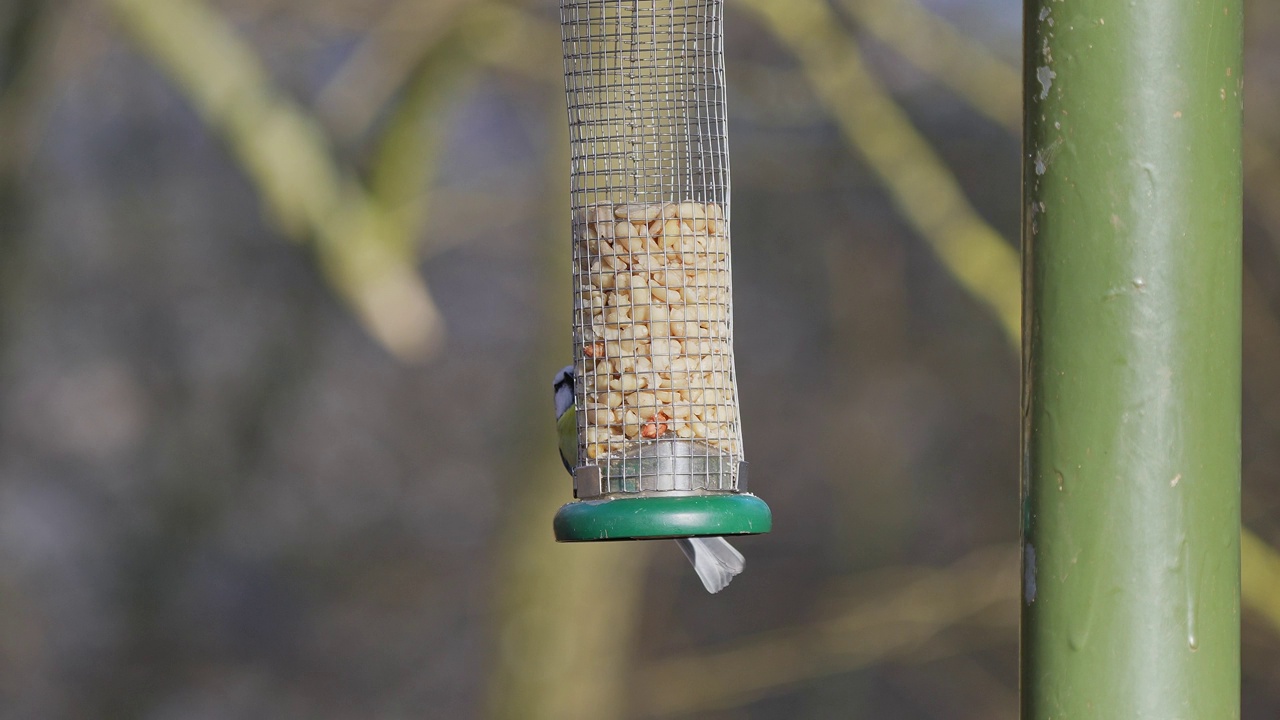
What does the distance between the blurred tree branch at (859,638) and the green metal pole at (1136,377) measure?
5864 millimetres

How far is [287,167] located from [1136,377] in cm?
387

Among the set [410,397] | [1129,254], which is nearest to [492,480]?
[410,397]

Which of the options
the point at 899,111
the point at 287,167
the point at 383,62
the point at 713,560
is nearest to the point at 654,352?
the point at 713,560

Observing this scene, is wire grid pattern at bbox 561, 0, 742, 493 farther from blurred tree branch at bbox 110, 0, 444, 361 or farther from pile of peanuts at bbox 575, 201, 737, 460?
blurred tree branch at bbox 110, 0, 444, 361

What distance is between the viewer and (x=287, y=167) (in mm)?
4793

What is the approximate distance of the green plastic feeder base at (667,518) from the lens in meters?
1.86

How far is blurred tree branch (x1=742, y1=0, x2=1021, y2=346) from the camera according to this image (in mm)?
5102

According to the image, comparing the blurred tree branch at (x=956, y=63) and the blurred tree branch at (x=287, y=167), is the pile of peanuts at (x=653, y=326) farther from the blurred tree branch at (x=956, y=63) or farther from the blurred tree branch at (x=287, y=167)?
the blurred tree branch at (x=956, y=63)

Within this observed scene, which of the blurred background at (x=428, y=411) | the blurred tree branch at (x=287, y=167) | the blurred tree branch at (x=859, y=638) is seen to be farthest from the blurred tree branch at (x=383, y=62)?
the blurred tree branch at (x=859, y=638)

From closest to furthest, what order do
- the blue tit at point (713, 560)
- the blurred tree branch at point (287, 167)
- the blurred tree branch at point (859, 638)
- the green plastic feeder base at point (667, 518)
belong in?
the green plastic feeder base at point (667, 518) < the blue tit at point (713, 560) < the blurred tree branch at point (287, 167) < the blurred tree branch at point (859, 638)

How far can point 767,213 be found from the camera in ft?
29.2

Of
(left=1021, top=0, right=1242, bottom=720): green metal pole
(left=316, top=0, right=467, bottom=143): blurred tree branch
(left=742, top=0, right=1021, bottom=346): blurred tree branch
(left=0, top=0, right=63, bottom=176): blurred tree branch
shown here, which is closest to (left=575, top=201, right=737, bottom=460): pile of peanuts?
(left=1021, top=0, right=1242, bottom=720): green metal pole

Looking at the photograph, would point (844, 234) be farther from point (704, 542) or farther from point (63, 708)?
point (704, 542)

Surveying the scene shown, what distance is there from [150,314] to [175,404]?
683mm
